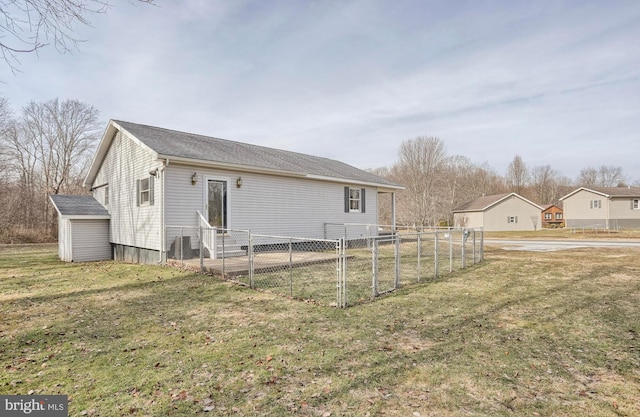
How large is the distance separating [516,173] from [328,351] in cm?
6283

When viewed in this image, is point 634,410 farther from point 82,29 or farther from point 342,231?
point 342,231

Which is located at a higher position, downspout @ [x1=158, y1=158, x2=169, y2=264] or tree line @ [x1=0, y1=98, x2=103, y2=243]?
tree line @ [x1=0, y1=98, x2=103, y2=243]

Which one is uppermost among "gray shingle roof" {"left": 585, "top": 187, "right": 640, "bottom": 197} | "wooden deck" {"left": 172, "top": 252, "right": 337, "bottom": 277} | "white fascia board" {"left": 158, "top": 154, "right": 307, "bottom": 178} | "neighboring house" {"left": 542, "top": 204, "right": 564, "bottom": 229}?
"gray shingle roof" {"left": 585, "top": 187, "right": 640, "bottom": 197}

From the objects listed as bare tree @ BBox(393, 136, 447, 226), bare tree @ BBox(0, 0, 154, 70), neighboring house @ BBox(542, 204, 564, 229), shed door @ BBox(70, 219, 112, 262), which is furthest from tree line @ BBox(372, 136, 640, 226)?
bare tree @ BBox(0, 0, 154, 70)

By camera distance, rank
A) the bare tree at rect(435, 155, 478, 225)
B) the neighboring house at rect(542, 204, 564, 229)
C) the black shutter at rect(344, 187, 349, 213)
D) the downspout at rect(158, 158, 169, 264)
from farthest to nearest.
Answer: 1. the neighboring house at rect(542, 204, 564, 229)
2. the bare tree at rect(435, 155, 478, 225)
3. the black shutter at rect(344, 187, 349, 213)
4. the downspout at rect(158, 158, 169, 264)

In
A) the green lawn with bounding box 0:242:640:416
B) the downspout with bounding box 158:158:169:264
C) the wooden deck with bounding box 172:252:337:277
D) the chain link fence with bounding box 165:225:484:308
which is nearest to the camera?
the green lawn with bounding box 0:242:640:416

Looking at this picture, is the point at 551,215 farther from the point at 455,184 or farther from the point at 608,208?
the point at 455,184

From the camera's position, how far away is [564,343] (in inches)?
163

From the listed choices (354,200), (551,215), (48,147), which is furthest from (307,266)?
(551,215)

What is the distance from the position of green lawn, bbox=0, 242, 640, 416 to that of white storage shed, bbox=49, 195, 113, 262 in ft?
20.5

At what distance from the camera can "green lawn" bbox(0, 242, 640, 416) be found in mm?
2820

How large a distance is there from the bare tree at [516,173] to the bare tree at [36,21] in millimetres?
62732

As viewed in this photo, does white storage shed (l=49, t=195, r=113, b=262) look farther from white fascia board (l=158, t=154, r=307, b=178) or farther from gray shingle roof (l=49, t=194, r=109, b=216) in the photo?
white fascia board (l=158, t=154, r=307, b=178)

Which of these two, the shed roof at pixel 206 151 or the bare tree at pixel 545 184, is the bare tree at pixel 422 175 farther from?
the bare tree at pixel 545 184
